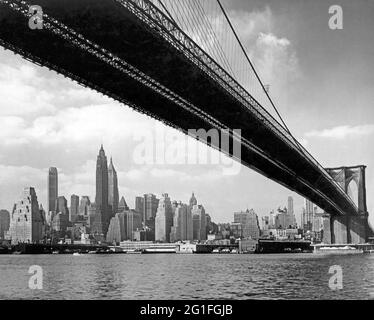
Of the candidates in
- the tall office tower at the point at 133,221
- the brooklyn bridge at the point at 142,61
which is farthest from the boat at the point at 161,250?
the brooklyn bridge at the point at 142,61

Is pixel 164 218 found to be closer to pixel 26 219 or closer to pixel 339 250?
pixel 26 219

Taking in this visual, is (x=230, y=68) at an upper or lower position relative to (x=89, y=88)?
upper

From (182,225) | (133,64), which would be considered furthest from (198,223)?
(133,64)

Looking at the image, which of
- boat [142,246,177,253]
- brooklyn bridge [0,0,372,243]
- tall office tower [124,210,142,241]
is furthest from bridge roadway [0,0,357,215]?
boat [142,246,177,253]
